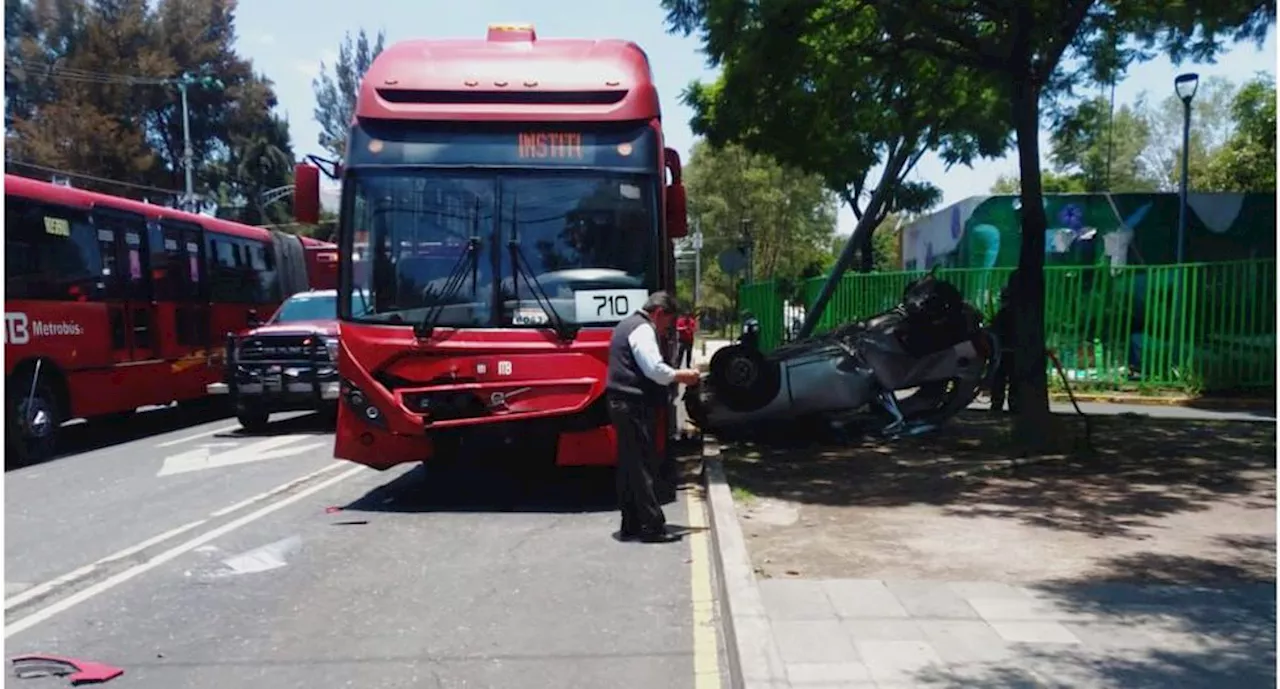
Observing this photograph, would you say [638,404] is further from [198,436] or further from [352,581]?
[198,436]

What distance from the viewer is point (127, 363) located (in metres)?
13.9

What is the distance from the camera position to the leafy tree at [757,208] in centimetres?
4216

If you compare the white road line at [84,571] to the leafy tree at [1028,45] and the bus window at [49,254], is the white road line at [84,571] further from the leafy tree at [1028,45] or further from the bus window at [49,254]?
the leafy tree at [1028,45]

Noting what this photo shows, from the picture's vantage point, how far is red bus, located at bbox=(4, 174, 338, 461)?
39.0 ft

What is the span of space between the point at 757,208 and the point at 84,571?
37.6 metres

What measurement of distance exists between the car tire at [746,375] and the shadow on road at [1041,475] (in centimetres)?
56

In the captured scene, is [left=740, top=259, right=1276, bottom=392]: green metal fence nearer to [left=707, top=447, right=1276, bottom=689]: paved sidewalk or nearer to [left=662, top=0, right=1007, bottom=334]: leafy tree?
[left=662, top=0, right=1007, bottom=334]: leafy tree

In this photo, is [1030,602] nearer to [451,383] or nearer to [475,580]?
[475,580]

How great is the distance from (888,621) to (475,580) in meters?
2.64

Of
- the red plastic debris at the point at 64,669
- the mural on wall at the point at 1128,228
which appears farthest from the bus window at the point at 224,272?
the mural on wall at the point at 1128,228

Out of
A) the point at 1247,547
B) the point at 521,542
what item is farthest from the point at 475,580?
the point at 1247,547

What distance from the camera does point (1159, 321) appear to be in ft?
56.3

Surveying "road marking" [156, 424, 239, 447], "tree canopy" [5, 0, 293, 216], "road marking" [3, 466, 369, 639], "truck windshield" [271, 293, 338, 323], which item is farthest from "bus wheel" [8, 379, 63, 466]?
"tree canopy" [5, 0, 293, 216]

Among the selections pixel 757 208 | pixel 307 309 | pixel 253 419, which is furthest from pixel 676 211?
pixel 757 208
